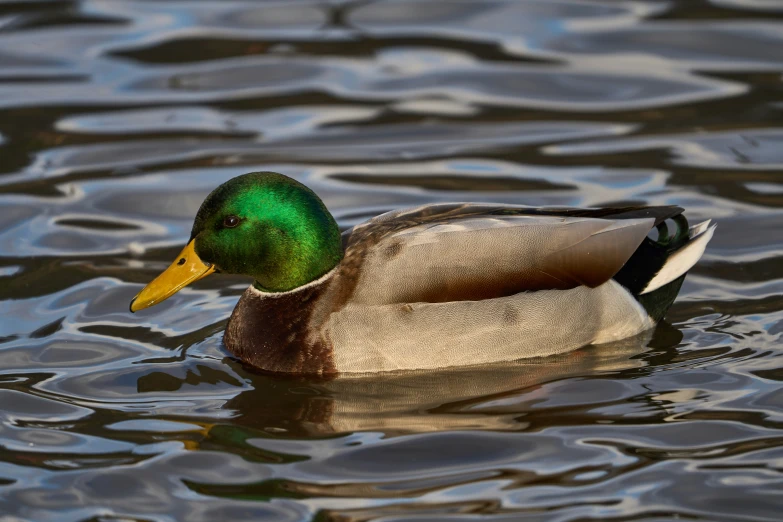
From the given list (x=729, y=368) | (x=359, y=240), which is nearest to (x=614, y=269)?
(x=729, y=368)

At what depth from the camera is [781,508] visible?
489 cm

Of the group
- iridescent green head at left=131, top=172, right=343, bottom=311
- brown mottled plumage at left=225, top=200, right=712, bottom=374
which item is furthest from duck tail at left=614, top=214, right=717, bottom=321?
iridescent green head at left=131, top=172, right=343, bottom=311

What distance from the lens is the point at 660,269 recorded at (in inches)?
267

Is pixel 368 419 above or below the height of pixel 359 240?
below

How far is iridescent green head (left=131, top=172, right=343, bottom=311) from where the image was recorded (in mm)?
6383

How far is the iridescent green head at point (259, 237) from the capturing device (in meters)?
6.38

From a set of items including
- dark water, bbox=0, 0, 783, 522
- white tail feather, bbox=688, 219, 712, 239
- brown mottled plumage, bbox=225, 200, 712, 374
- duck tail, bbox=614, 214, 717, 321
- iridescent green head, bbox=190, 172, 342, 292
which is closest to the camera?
dark water, bbox=0, 0, 783, 522

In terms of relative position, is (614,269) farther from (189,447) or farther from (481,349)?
(189,447)

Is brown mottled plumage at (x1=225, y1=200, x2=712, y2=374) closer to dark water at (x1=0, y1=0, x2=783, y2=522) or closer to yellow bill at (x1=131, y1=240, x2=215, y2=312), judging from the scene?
dark water at (x1=0, y1=0, x2=783, y2=522)

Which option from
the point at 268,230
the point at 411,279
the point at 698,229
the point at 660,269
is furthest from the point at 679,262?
the point at 268,230

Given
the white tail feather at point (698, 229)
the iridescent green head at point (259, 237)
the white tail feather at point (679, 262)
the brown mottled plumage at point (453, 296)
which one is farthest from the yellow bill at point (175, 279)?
the white tail feather at point (698, 229)

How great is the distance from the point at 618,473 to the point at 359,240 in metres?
1.97

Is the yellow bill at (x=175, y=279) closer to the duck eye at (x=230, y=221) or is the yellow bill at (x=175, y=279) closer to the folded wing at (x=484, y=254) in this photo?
the duck eye at (x=230, y=221)

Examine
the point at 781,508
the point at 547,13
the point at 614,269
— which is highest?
the point at 547,13
